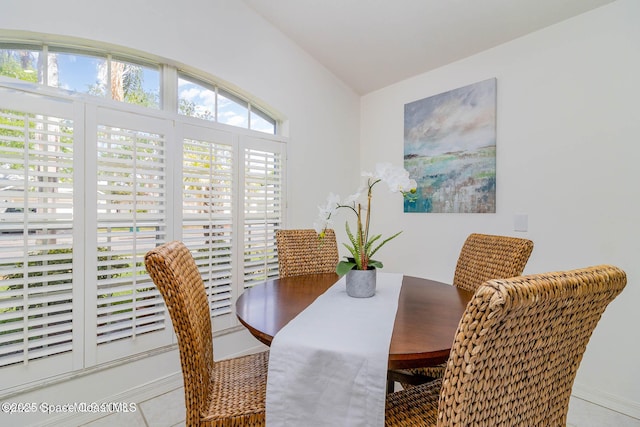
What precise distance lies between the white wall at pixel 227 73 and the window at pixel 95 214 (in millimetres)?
169

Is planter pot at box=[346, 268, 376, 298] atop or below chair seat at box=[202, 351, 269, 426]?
atop

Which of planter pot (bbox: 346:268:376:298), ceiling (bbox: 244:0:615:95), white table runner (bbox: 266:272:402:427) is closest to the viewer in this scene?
white table runner (bbox: 266:272:402:427)

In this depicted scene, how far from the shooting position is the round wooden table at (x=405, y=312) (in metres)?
0.96

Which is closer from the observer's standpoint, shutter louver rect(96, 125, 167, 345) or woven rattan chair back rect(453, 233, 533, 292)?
woven rattan chair back rect(453, 233, 533, 292)

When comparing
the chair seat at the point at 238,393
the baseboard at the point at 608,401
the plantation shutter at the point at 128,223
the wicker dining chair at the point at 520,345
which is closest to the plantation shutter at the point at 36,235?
the plantation shutter at the point at 128,223

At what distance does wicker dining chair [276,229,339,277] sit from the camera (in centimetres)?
219

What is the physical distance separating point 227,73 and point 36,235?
1656 mm

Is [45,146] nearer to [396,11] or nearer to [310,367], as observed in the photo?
[310,367]

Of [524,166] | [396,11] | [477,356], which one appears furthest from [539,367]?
[396,11]

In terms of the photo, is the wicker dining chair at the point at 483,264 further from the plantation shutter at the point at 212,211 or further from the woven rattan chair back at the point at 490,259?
the plantation shutter at the point at 212,211

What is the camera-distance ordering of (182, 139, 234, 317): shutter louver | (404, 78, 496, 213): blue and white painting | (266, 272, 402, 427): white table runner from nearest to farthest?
1. (266, 272, 402, 427): white table runner
2. (182, 139, 234, 317): shutter louver
3. (404, 78, 496, 213): blue and white painting

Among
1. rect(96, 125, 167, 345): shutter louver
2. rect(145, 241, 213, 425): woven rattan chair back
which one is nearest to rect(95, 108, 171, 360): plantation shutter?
rect(96, 125, 167, 345): shutter louver

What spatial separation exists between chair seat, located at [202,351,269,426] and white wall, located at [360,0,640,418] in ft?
6.68

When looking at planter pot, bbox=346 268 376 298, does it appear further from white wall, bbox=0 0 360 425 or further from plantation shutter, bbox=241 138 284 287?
white wall, bbox=0 0 360 425
